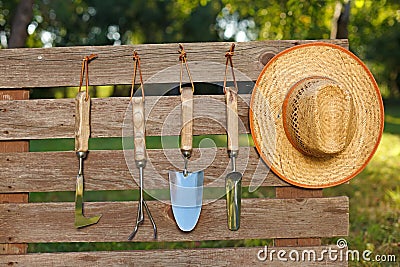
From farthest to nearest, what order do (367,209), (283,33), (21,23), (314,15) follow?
1. (21,23)
2. (283,33)
3. (314,15)
4. (367,209)

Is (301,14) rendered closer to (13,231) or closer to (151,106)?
(151,106)

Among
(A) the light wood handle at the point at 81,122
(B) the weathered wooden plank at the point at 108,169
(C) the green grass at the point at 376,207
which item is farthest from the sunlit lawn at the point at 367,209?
(A) the light wood handle at the point at 81,122

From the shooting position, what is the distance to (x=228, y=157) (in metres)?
2.79

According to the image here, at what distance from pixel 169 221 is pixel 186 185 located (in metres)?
0.24

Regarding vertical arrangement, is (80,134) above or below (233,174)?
above

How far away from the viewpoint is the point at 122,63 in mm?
2787

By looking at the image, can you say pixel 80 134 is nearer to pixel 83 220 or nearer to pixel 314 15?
pixel 83 220

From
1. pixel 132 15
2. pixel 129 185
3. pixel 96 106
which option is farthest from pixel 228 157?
pixel 132 15

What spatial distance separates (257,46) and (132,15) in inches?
667

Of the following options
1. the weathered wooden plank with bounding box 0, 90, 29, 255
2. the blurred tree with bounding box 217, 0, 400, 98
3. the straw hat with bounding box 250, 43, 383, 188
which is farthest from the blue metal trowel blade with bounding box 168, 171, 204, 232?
the blurred tree with bounding box 217, 0, 400, 98

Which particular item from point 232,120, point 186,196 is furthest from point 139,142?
point 232,120

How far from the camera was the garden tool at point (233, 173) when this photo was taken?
2713mm

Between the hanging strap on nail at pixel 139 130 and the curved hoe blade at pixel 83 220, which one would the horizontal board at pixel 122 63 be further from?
the curved hoe blade at pixel 83 220

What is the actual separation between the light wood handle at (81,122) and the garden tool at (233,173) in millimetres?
701
